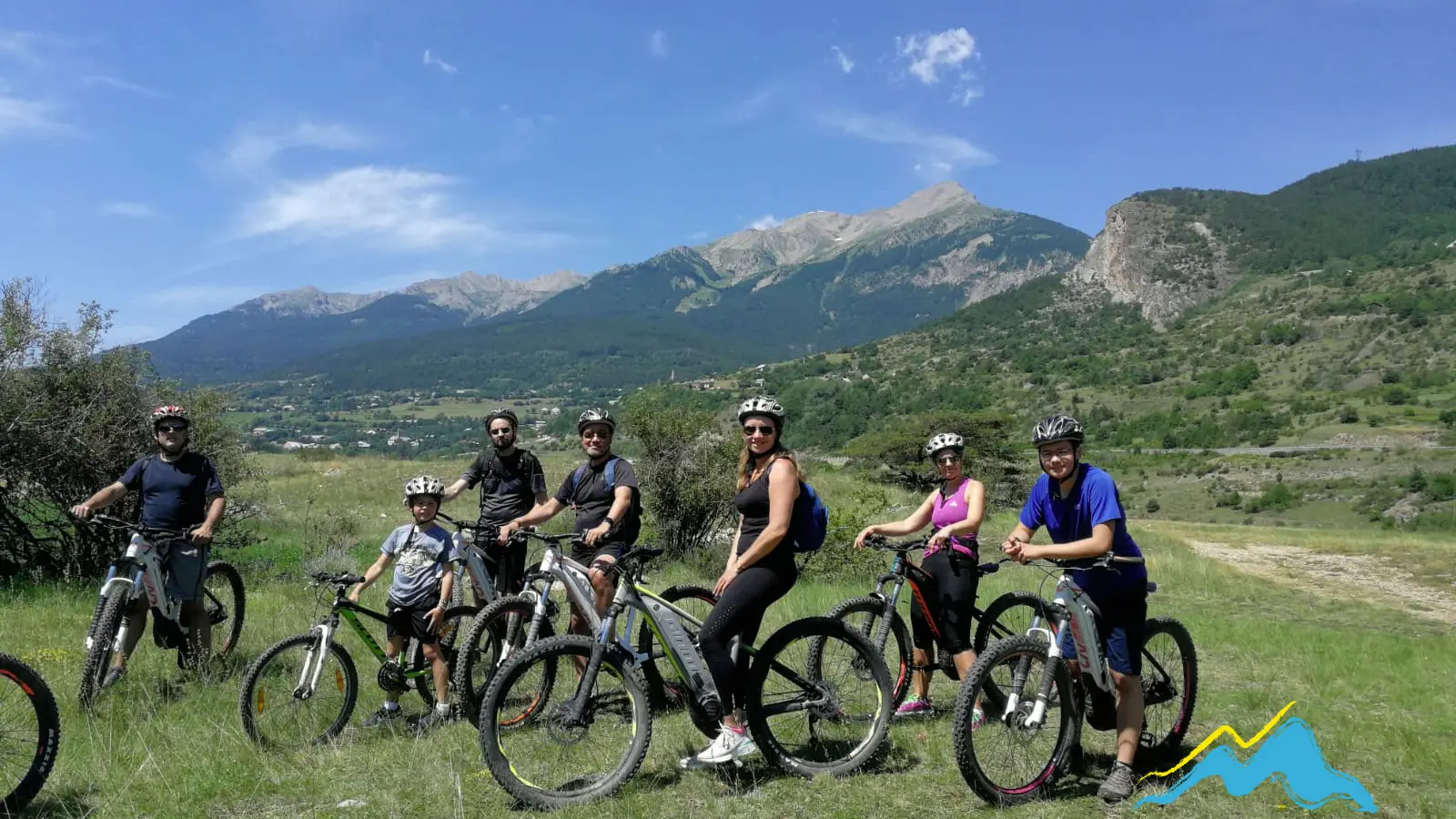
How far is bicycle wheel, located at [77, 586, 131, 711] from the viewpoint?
19.3ft

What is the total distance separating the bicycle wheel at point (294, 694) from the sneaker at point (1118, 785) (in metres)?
4.70

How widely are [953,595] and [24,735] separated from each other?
539cm

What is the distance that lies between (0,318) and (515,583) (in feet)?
28.7

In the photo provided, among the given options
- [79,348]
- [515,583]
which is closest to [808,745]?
[515,583]

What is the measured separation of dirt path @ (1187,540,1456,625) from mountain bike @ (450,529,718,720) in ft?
53.2

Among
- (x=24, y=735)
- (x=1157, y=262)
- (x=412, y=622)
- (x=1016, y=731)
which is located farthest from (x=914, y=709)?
(x=1157, y=262)

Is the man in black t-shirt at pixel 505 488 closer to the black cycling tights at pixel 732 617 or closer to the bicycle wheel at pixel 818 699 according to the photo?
the black cycling tights at pixel 732 617

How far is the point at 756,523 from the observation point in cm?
499

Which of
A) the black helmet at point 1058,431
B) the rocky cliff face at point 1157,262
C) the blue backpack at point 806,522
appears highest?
the rocky cliff face at point 1157,262

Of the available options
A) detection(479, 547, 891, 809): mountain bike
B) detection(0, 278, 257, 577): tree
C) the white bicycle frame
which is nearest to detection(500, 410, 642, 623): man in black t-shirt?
detection(479, 547, 891, 809): mountain bike

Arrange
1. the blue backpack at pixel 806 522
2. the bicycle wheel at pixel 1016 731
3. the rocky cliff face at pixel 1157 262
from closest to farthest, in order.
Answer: the bicycle wheel at pixel 1016 731 < the blue backpack at pixel 806 522 < the rocky cliff face at pixel 1157 262

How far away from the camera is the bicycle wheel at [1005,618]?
20.2 ft

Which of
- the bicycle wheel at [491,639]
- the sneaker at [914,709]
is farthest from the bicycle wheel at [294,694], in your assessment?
the sneaker at [914,709]

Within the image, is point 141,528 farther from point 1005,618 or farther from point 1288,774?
point 1288,774
